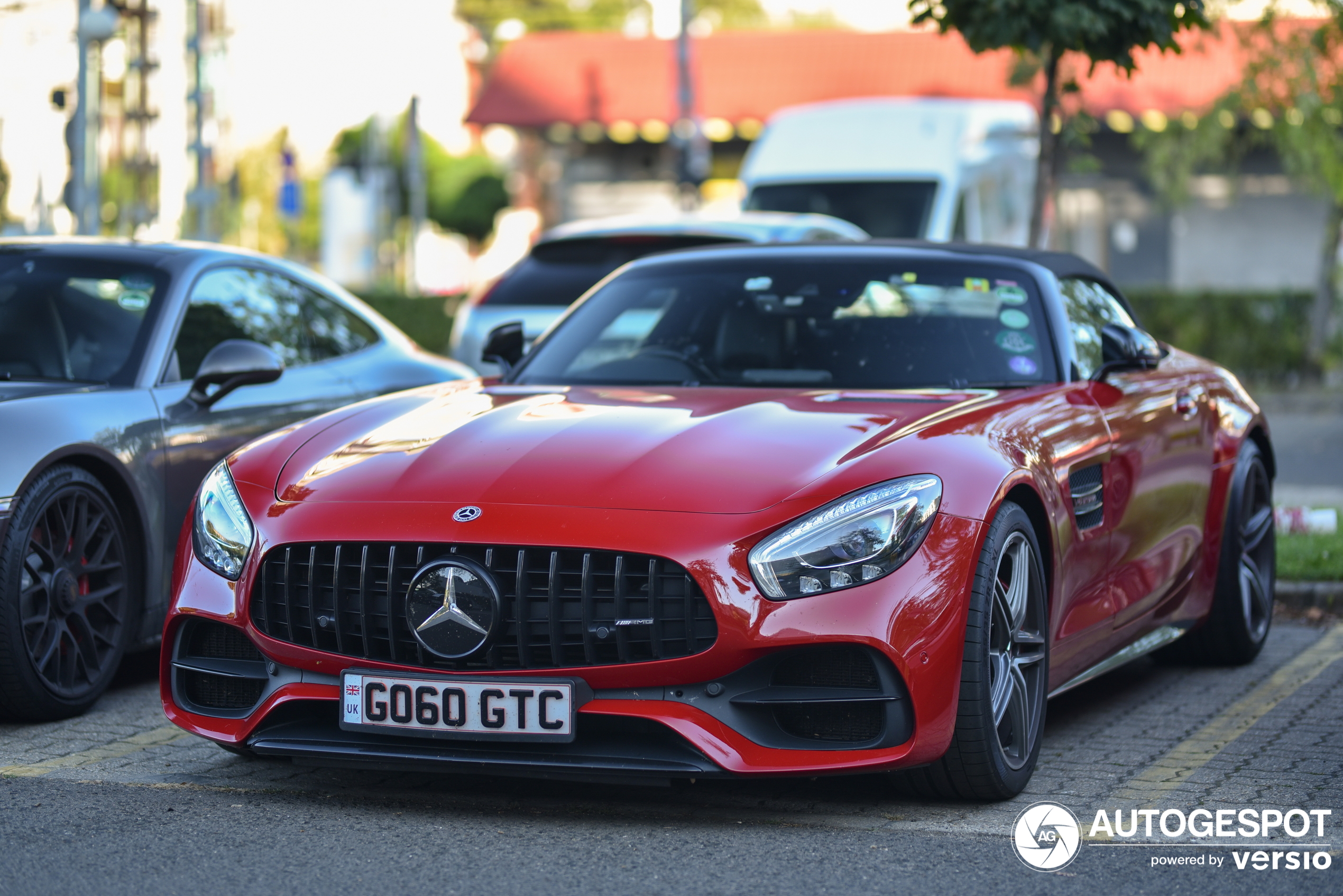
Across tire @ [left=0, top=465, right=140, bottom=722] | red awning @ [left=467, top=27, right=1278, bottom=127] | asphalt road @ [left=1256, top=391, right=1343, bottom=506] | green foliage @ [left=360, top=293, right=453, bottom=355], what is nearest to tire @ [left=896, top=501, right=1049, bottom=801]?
tire @ [left=0, top=465, right=140, bottom=722]

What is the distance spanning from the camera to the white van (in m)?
16.5

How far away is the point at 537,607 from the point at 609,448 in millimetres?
542

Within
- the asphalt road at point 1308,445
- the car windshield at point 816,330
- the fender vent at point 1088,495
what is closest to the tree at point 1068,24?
the asphalt road at point 1308,445

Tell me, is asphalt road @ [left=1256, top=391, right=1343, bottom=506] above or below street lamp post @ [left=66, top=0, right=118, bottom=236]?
below

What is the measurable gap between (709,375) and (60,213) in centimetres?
1623

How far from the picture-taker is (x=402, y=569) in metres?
4.20

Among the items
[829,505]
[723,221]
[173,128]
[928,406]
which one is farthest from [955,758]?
[173,128]

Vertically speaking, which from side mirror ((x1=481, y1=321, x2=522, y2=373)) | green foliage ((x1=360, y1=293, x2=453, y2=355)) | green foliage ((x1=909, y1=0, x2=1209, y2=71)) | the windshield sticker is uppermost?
green foliage ((x1=909, y1=0, x2=1209, y2=71))

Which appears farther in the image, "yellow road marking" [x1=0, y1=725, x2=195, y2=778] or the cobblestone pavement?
"yellow road marking" [x1=0, y1=725, x2=195, y2=778]

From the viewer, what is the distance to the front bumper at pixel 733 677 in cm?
404

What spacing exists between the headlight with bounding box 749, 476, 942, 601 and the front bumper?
0.03m

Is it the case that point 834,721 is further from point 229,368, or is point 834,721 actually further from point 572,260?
point 572,260

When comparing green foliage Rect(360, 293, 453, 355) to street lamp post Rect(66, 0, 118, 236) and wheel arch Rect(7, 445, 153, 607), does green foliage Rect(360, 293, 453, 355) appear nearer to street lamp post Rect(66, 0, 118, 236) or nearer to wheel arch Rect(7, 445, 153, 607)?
street lamp post Rect(66, 0, 118, 236)

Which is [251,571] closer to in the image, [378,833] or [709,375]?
[378,833]
